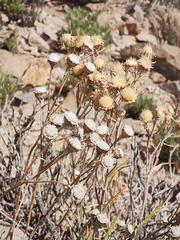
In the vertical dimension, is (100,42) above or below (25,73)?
above

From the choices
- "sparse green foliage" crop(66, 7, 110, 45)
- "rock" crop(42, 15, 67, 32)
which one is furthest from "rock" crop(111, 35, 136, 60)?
"rock" crop(42, 15, 67, 32)

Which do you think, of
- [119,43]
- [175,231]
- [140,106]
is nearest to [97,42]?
[175,231]

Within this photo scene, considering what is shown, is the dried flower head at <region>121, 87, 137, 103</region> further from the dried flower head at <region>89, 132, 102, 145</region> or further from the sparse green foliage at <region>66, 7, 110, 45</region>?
the sparse green foliage at <region>66, 7, 110, 45</region>

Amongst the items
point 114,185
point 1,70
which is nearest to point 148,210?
point 114,185

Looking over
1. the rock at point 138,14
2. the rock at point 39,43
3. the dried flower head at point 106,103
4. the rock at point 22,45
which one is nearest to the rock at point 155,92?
the rock at point 39,43

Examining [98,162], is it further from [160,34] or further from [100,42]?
[160,34]
